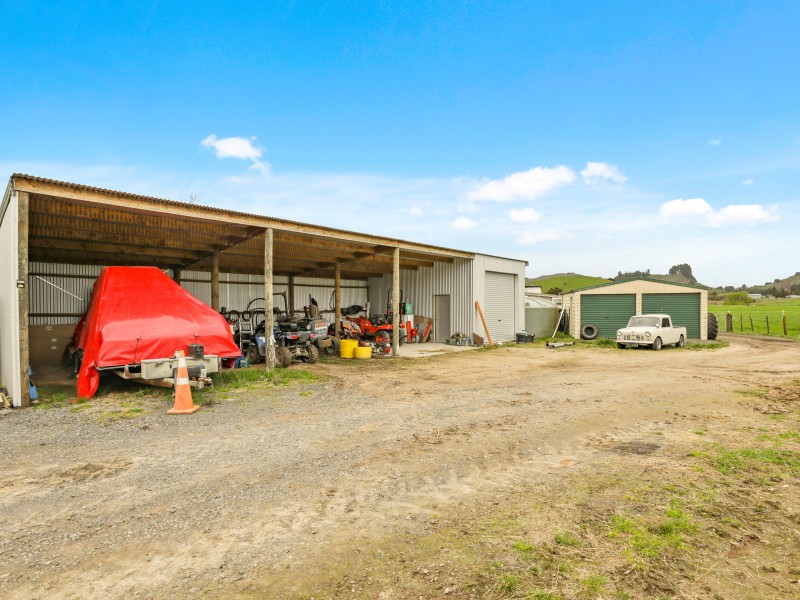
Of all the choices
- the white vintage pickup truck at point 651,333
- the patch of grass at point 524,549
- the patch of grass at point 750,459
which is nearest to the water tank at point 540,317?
the white vintage pickup truck at point 651,333

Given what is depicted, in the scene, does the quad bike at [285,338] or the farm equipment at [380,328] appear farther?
the farm equipment at [380,328]

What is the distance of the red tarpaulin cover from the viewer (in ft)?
25.3

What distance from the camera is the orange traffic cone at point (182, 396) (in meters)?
6.90

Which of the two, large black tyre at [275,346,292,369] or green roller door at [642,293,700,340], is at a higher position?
green roller door at [642,293,700,340]

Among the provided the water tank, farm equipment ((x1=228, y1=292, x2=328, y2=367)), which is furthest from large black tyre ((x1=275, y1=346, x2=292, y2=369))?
the water tank

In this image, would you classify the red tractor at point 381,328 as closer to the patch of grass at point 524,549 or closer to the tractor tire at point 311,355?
the tractor tire at point 311,355

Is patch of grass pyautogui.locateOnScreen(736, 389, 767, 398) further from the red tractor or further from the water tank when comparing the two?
the water tank

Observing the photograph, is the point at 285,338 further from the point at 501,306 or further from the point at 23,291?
the point at 501,306

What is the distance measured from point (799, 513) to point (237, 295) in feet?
62.3

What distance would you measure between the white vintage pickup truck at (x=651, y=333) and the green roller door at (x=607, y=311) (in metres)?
3.62

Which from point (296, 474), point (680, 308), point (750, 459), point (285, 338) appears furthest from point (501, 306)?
point (296, 474)

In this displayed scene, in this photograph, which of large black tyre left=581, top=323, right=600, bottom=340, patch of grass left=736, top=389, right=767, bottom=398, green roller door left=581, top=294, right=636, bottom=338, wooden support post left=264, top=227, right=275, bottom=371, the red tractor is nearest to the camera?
patch of grass left=736, top=389, right=767, bottom=398

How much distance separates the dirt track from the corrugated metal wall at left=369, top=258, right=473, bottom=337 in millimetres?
9942

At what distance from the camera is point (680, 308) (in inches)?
830
